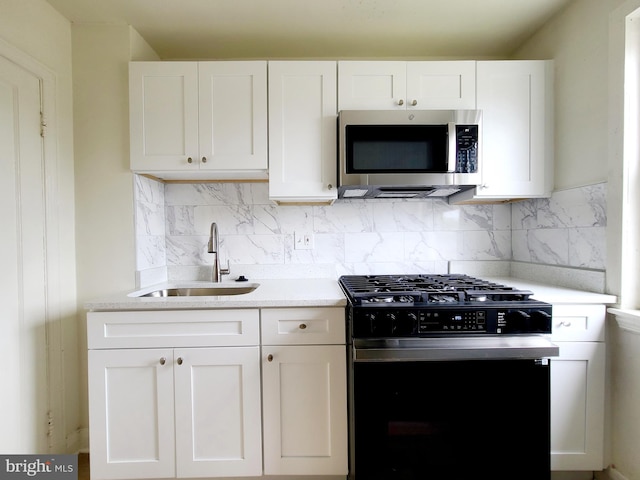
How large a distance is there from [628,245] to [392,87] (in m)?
1.40

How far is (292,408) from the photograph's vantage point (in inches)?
59.7

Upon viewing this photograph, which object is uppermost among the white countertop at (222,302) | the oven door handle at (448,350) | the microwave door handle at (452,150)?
the microwave door handle at (452,150)

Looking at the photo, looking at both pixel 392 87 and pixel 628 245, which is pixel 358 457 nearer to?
pixel 628 245

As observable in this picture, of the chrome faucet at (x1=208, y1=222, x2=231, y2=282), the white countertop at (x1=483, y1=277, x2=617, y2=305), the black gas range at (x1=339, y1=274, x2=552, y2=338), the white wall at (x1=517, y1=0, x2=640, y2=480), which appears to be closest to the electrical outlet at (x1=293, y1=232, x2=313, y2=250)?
the chrome faucet at (x1=208, y1=222, x2=231, y2=282)

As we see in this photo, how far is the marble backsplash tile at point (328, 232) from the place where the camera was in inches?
85.2

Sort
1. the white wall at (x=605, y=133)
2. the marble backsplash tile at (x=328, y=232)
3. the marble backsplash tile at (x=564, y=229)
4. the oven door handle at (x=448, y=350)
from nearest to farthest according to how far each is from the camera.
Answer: the oven door handle at (x=448, y=350)
the white wall at (x=605, y=133)
the marble backsplash tile at (x=564, y=229)
the marble backsplash tile at (x=328, y=232)

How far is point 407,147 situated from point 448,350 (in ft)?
3.45

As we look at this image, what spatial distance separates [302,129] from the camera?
1.81m

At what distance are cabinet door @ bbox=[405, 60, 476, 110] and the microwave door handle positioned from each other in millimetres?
182

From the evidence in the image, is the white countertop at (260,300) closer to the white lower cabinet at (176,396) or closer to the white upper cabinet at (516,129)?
the white lower cabinet at (176,396)

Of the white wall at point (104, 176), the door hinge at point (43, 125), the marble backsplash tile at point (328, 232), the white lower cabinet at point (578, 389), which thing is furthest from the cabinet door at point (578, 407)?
the door hinge at point (43, 125)

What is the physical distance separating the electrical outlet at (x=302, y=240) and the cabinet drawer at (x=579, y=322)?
4.59 feet

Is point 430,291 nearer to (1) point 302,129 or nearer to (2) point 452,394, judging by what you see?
(2) point 452,394

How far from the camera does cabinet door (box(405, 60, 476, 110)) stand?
1.81m
